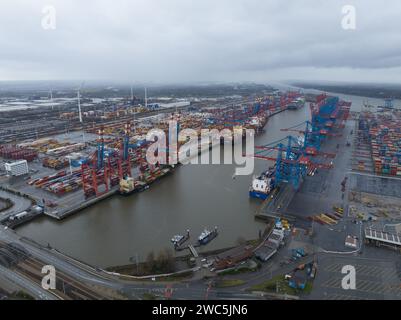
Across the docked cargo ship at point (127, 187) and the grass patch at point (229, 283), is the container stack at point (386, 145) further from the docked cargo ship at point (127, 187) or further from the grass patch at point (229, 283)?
the docked cargo ship at point (127, 187)

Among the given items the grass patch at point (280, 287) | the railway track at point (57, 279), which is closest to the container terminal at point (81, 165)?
the railway track at point (57, 279)

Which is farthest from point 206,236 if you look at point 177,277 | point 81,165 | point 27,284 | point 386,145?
Answer: point 386,145

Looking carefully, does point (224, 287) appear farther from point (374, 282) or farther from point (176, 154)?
point (176, 154)

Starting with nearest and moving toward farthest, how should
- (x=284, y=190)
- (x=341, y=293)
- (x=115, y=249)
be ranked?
(x=341, y=293) < (x=115, y=249) < (x=284, y=190)

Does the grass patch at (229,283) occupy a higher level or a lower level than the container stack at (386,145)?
lower

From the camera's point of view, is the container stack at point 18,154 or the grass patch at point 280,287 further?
the container stack at point 18,154

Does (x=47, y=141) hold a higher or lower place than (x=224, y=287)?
higher

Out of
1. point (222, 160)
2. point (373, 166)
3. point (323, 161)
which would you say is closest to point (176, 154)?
point (222, 160)
